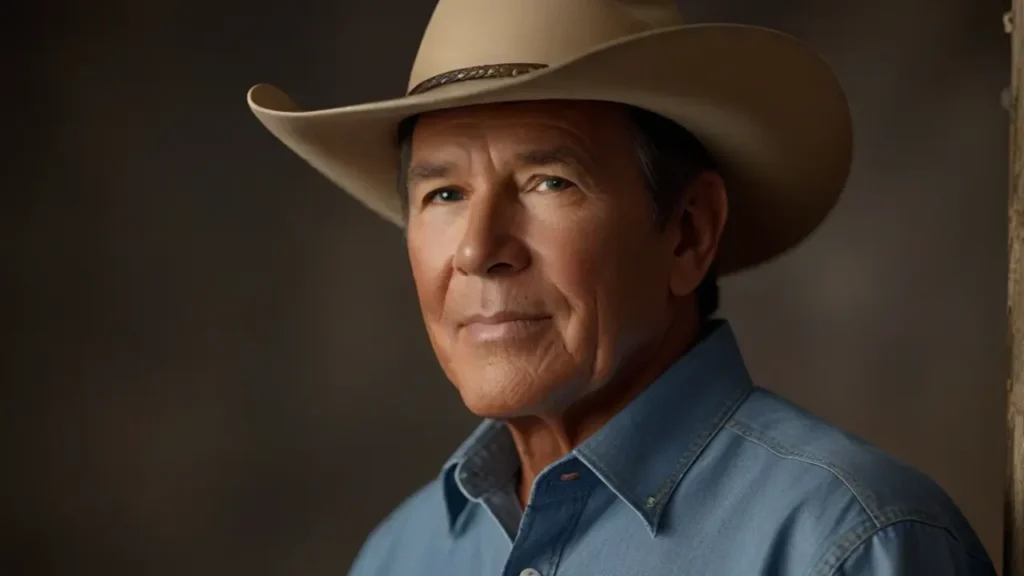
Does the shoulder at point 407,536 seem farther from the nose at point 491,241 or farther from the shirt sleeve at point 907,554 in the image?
the shirt sleeve at point 907,554

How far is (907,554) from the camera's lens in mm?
1146

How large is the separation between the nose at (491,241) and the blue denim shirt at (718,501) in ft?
0.66

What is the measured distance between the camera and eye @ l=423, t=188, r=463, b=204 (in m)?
1.39

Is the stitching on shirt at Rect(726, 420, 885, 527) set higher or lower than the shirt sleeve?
higher

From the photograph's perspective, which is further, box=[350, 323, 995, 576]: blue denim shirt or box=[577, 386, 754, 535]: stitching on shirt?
box=[577, 386, 754, 535]: stitching on shirt

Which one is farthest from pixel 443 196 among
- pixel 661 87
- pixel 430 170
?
pixel 661 87

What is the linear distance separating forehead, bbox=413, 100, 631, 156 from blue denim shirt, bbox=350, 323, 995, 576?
0.25m

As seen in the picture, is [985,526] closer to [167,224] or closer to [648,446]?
[648,446]

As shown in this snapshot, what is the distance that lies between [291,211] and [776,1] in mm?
1062

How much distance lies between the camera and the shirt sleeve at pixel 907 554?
114 centimetres

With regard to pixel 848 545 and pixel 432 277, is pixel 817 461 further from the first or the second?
pixel 432 277

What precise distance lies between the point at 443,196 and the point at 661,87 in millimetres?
254

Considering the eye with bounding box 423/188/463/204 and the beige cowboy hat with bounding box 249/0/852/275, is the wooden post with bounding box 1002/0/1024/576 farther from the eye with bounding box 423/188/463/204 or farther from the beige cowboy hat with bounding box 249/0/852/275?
the eye with bounding box 423/188/463/204

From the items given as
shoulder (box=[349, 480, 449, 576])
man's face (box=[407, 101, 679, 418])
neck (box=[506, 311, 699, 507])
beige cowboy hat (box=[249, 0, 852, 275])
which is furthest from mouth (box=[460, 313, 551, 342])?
shoulder (box=[349, 480, 449, 576])
